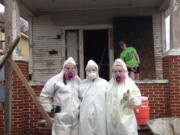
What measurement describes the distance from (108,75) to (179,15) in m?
→ 3.60

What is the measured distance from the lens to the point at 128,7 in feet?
24.2

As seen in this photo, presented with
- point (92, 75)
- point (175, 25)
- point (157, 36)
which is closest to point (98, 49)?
point (157, 36)

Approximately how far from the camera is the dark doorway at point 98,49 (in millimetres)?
7867

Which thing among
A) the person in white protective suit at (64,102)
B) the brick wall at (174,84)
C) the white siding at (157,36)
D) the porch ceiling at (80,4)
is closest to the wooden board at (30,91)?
the person in white protective suit at (64,102)

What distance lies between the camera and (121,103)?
3.06 meters

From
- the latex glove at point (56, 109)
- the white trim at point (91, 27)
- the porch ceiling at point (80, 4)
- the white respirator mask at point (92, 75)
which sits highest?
the porch ceiling at point (80, 4)

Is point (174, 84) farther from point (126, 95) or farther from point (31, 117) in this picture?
point (31, 117)

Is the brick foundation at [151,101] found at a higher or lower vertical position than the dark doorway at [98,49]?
lower

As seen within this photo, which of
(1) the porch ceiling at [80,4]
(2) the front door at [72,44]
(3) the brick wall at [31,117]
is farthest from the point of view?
(2) the front door at [72,44]

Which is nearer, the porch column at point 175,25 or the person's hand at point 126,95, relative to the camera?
the person's hand at point 126,95

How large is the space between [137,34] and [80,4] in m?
2.28

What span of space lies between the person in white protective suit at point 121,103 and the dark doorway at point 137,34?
399 cm

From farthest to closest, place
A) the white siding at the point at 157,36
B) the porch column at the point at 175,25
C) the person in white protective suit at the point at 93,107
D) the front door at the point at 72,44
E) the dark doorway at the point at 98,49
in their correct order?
1. the dark doorway at the point at 98,49
2. the front door at the point at 72,44
3. the white siding at the point at 157,36
4. the porch column at the point at 175,25
5. the person in white protective suit at the point at 93,107

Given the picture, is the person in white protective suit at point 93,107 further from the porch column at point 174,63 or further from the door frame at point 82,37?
the door frame at point 82,37
